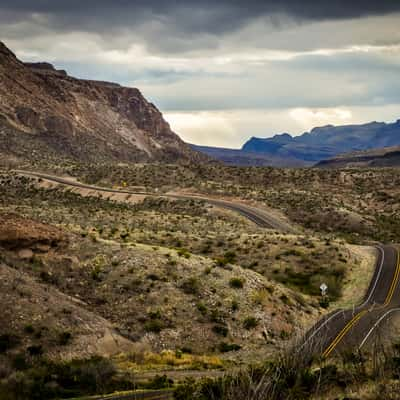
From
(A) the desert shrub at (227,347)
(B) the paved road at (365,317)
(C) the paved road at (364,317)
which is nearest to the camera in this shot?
(C) the paved road at (364,317)

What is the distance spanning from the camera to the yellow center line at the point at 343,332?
92.4 ft

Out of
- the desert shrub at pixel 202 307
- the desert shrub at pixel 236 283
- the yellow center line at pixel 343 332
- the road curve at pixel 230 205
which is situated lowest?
the yellow center line at pixel 343 332

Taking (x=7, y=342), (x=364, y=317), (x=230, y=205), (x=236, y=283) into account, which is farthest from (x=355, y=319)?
(x=230, y=205)

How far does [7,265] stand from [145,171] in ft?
299

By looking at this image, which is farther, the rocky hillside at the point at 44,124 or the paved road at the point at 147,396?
the rocky hillside at the point at 44,124

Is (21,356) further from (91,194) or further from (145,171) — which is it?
(145,171)

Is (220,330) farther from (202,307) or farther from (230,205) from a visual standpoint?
(230,205)

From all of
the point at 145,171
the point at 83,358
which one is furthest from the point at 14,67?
the point at 83,358

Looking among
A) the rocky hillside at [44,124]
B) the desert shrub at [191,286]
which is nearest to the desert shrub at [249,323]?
the desert shrub at [191,286]

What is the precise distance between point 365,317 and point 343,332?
4692 millimetres

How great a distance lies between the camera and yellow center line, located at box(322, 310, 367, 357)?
28.1m

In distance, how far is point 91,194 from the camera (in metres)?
96.1

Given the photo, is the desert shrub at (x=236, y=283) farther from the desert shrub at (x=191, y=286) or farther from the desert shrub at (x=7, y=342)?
the desert shrub at (x=7, y=342)

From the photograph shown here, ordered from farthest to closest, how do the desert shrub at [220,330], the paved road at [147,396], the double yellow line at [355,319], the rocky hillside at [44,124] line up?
the rocky hillside at [44,124], the desert shrub at [220,330], the double yellow line at [355,319], the paved road at [147,396]
